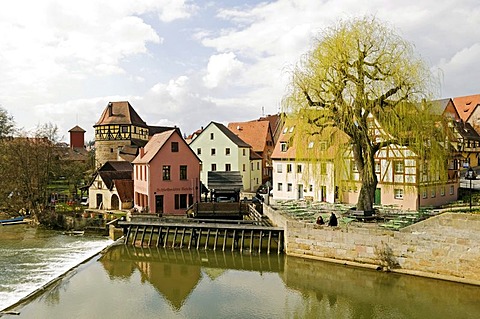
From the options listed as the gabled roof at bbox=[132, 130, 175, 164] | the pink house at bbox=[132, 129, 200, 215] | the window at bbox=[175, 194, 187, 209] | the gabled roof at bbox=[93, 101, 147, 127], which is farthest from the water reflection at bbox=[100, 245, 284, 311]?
the gabled roof at bbox=[93, 101, 147, 127]

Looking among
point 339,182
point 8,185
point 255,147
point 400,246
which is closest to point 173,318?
point 400,246

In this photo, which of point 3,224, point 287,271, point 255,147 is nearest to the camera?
point 287,271

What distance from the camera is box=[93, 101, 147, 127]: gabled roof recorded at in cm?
4881

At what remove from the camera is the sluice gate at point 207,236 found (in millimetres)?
21188

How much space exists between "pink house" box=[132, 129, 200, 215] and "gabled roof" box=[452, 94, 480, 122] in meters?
35.0

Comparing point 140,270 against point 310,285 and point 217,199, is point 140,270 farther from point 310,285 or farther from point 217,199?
point 217,199

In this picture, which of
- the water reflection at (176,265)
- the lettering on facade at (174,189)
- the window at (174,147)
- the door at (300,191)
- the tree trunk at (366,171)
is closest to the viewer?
the water reflection at (176,265)

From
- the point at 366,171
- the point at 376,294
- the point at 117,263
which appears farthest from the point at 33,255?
the point at 366,171

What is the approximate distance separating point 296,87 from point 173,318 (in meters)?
12.0

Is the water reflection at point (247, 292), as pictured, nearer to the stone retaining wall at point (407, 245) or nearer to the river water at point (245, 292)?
the river water at point (245, 292)

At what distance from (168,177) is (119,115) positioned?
23581mm

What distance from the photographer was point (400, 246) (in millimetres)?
16781

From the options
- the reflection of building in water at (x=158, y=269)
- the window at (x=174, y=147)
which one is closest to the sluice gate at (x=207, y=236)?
the reflection of building in water at (x=158, y=269)

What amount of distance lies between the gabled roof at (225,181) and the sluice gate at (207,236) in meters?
6.91
